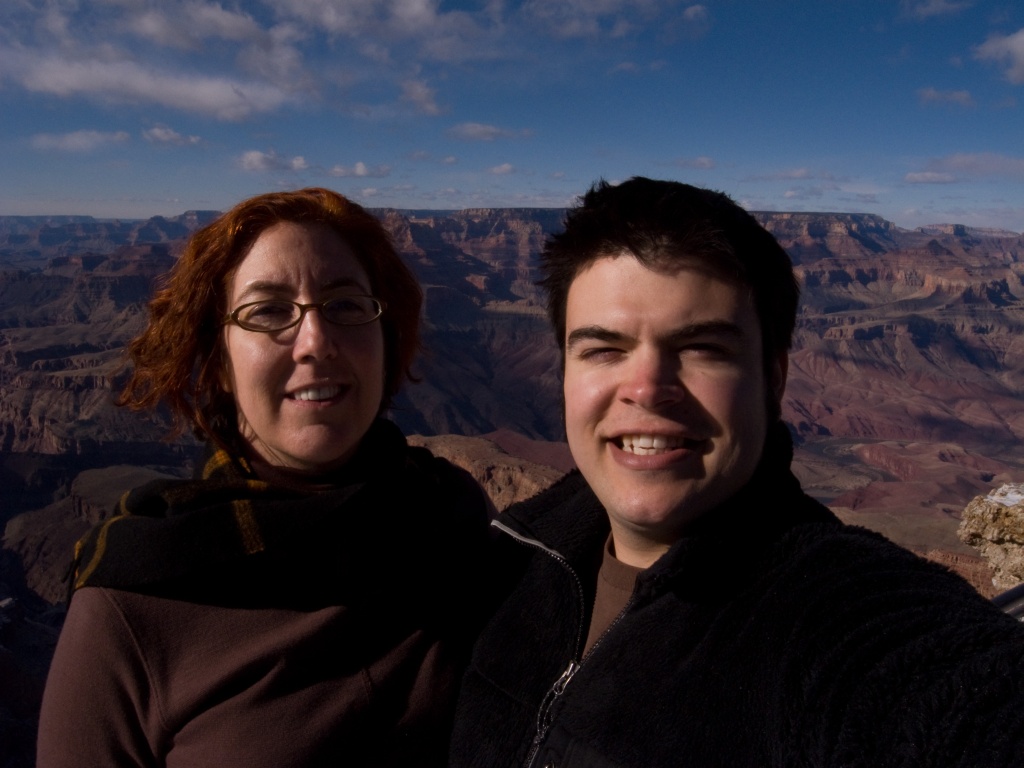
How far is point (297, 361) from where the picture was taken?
2.19 m

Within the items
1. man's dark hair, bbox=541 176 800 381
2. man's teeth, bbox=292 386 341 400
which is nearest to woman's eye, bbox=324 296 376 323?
man's teeth, bbox=292 386 341 400

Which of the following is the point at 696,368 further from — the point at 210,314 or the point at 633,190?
the point at 210,314

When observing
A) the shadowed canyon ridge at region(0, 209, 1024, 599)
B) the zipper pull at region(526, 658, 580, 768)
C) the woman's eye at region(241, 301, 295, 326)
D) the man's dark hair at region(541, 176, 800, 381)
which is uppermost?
the man's dark hair at region(541, 176, 800, 381)

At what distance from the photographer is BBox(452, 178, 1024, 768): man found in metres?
1.25

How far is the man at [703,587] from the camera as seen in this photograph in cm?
125

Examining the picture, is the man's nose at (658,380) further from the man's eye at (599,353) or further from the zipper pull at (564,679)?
the zipper pull at (564,679)

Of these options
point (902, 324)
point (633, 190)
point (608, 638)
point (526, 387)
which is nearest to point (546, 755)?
point (608, 638)

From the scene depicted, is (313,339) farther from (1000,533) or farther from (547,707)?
(1000,533)

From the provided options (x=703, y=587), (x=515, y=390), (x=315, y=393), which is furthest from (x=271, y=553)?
(x=515, y=390)

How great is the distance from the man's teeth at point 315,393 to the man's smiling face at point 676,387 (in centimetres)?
94

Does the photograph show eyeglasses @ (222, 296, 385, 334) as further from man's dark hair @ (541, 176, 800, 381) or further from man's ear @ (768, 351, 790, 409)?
man's ear @ (768, 351, 790, 409)

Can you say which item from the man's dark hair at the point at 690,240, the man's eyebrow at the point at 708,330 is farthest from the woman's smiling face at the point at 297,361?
the man's eyebrow at the point at 708,330

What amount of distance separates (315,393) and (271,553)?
21.2 inches

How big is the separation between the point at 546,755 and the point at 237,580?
106 centimetres
